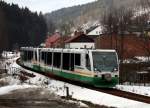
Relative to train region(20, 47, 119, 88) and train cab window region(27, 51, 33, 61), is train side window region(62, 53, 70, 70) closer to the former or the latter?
train region(20, 47, 119, 88)

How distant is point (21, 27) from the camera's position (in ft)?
486

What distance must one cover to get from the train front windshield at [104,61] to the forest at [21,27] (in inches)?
3936

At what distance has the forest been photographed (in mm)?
137500

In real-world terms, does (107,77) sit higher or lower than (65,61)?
lower

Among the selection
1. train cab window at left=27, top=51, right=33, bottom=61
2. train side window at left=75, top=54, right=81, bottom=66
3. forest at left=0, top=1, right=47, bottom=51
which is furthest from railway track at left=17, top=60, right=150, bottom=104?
forest at left=0, top=1, right=47, bottom=51

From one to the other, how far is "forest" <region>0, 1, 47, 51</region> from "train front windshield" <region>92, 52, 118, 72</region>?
99966mm

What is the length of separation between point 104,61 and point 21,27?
120949mm

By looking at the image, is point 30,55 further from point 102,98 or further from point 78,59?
point 102,98

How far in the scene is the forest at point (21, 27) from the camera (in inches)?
5413

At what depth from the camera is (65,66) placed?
33812 millimetres

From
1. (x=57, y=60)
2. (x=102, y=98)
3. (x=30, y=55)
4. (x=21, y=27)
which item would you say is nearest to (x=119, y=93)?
(x=102, y=98)

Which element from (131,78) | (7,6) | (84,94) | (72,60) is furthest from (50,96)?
A: (7,6)

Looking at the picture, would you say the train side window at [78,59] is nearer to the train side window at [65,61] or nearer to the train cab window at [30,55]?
the train side window at [65,61]

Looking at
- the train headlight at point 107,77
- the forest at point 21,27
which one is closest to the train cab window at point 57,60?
the train headlight at point 107,77
